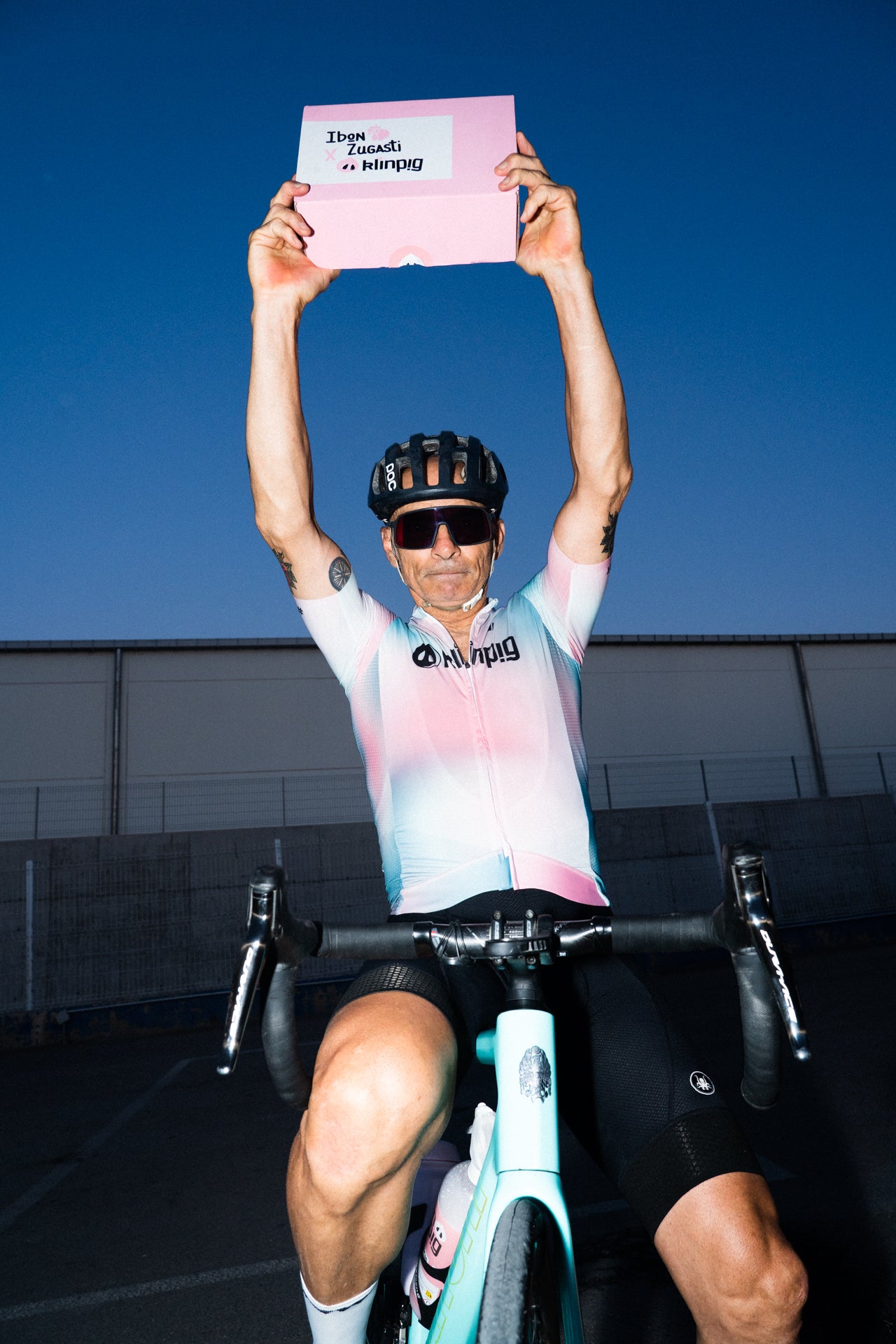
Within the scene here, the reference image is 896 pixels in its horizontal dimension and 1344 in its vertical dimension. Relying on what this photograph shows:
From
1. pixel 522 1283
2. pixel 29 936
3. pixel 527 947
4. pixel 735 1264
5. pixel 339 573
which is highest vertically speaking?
pixel 339 573

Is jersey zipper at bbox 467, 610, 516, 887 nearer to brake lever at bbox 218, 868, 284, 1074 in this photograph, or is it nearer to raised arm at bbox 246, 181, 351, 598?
raised arm at bbox 246, 181, 351, 598

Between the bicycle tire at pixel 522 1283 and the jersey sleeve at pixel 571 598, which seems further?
the jersey sleeve at pixel 571 598

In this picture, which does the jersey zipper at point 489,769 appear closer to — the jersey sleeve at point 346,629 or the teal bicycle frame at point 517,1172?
the jersey sleeve at point 346,629

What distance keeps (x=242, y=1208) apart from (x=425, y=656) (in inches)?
127

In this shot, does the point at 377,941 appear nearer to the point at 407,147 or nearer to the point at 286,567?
the point at 286,567

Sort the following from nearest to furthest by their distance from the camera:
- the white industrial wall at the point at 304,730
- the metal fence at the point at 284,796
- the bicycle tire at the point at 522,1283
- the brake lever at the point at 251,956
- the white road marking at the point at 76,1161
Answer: the bicycle tire at the point at 522,1283, the brake lever at the point at 251,956, the white road marking at the point at 76,1161, the metal fence at the point at 284,796, the white industrial wall at the point at 304,730

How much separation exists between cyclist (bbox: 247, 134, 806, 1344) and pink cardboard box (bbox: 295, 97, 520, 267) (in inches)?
2.9

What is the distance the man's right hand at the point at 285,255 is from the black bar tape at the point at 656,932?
5.52 ft

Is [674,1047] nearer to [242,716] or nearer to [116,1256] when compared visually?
[116,1256]

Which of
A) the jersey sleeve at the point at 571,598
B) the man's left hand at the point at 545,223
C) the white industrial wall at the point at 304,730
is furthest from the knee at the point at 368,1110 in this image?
the white industrial wall at the point at 304,730

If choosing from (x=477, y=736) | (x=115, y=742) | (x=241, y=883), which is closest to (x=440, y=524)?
(x=477, y=736)

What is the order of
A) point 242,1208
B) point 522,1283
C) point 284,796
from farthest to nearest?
point 284,796
point 242,1208
point 522,1283

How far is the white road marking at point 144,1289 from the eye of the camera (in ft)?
10.2

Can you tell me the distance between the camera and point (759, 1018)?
1363 mm
